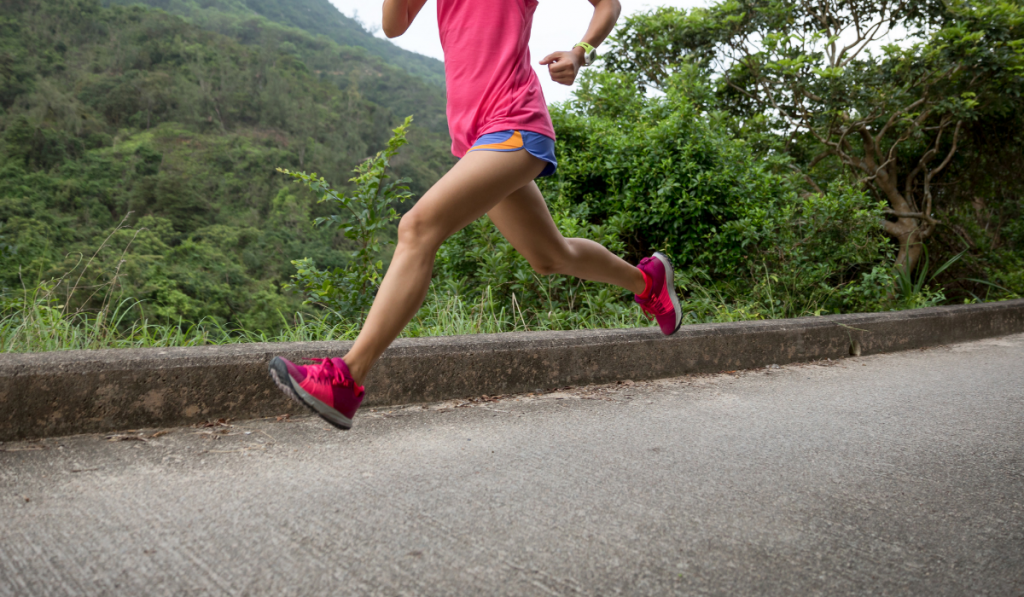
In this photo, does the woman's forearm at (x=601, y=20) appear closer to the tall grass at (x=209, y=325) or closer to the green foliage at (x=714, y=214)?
the tall grass at (x=209, y=325)

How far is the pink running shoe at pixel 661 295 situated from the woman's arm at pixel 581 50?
1.10 metres

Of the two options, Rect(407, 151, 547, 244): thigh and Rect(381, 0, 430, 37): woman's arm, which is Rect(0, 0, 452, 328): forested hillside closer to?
Rect(381, 0, 430, 37): woman's arm

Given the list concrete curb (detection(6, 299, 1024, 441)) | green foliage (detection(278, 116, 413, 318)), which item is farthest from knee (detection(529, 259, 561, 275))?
green foliage (detection(278, 116, 413, 318))

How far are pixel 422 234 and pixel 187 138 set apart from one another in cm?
6960

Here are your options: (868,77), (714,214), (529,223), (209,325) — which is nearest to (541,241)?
(529,223)

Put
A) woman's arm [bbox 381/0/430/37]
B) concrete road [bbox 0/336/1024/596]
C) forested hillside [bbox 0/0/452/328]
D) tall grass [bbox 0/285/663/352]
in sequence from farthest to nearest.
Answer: forested hillside [bbox 0/0/452/328] < tall grass [bbox 0/285/663/352] < woman's arm [bbox 381/0/430/37] < concrete road [bbox 0/336/1024/596]

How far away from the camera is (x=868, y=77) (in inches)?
354

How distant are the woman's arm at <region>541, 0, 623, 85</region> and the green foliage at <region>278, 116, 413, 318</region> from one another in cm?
170

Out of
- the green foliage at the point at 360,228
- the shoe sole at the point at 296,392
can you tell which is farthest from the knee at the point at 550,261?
the green foliage at the point at 360,228

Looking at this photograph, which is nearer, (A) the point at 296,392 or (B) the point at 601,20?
(A) the point at 296,392

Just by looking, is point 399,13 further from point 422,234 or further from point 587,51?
point 422,234

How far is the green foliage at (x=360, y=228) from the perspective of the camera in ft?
13.0

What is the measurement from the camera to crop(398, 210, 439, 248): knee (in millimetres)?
2051

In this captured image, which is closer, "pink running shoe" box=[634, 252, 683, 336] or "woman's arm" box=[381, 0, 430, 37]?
"woman's arm" box=[381, 0, 430, 37]
